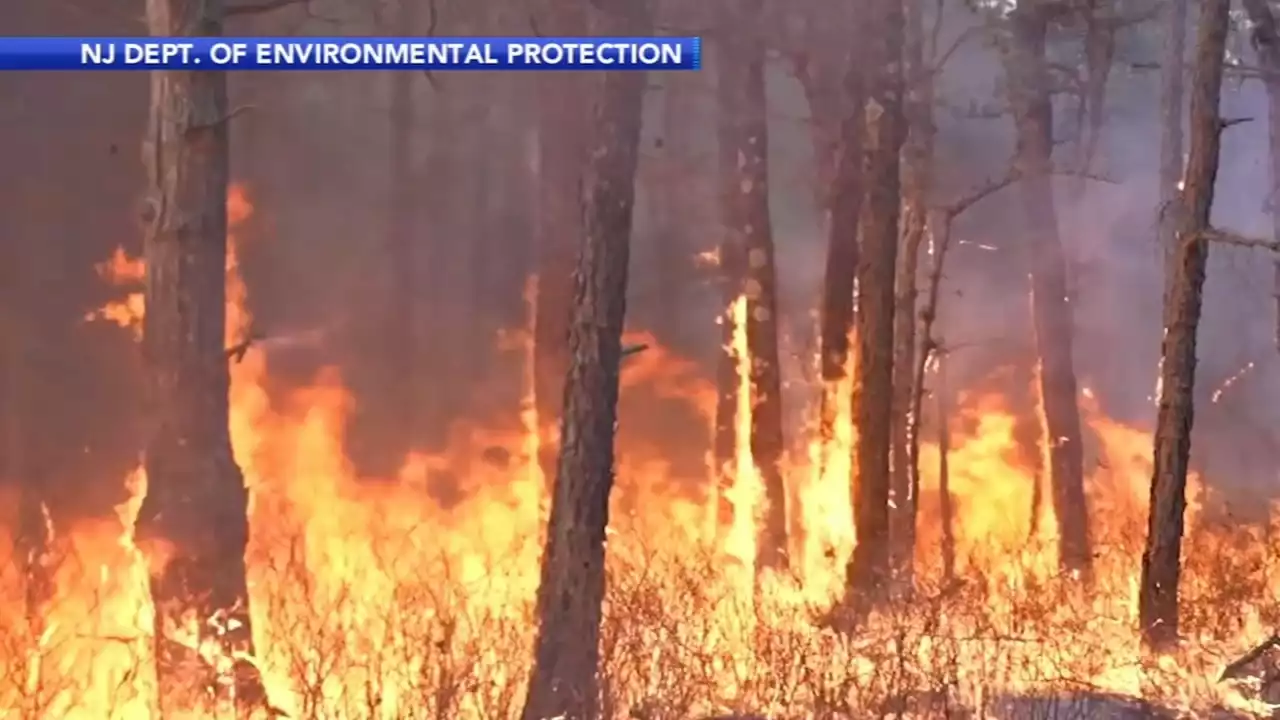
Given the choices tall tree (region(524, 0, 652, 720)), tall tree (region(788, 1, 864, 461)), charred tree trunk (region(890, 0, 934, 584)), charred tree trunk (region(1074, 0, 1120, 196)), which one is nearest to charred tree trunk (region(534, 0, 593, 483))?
tall tree (region(788, 1, 864, 461))

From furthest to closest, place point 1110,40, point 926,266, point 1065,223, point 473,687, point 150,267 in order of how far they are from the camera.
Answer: point 1065,223, point 926,266, point 1110,40, point 150,267, point 473,687

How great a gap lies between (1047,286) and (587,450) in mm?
8362

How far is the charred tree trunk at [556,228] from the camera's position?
1146 centimetres

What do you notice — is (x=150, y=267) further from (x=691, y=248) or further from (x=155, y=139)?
(x=691, y=248)

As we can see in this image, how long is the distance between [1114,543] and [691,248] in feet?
22.9

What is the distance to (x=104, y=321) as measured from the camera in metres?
12.2

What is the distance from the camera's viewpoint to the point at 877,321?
9.71m

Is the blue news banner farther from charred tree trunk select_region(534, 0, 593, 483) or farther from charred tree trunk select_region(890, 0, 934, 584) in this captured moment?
charred tree trunk select_region(890, 0, 934, 584)

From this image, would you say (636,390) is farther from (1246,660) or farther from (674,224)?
(1246,660)

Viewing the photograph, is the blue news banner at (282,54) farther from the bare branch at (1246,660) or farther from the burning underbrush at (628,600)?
the bare branch at (1246,660)

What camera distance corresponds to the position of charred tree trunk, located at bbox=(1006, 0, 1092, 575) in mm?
13031

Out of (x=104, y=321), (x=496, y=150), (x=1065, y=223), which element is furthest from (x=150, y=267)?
(x=1065, y=223)

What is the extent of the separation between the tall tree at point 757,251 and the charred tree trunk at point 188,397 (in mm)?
5684

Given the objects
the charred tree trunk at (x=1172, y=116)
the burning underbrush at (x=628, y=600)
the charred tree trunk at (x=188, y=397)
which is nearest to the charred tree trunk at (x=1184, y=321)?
the burning underbrush at (x=628, y=600)
